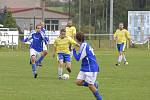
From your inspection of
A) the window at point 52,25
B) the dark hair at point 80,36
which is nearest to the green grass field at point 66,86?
the dark hair at point 80,36

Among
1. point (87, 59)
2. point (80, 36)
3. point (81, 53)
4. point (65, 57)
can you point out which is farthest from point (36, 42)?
point (80, 36)

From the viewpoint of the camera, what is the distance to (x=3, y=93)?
17.1 metres

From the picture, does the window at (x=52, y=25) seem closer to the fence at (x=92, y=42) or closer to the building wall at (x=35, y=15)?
the building wall at (x=35, y=15)

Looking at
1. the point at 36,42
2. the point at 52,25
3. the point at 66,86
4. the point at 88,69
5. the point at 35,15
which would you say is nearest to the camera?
the point at 88,69

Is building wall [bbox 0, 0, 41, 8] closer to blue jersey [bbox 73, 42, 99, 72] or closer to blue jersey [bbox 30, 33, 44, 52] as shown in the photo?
blue jersey [bbox 30, 33, 44, 52]

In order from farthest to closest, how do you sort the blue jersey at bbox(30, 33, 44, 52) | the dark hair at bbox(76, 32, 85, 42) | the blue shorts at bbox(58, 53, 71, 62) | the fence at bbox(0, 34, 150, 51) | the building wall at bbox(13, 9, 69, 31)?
the building wall at bbox(13, 9, 69, 31) < the fence at bbox(0, 34, 150, 51) < the blue jersey at bbox(30, 33, 44, 52) < the blue shorts at bbox(58, 53, 71, 62) < the dark hair at bbox(76, 32, 85, 42)

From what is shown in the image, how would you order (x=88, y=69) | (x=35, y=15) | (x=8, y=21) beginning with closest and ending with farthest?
(x=88, y=69) < (x=8, y=21) < (x=35, y=15)

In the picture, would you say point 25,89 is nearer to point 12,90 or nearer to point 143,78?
point 12,90

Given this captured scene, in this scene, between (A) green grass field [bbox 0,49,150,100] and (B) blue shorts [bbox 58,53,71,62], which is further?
(B) blue shorts [bbox 58,53,71,62]

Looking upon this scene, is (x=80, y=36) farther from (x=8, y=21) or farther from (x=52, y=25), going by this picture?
(x=52, y=25)

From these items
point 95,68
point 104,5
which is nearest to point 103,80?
point 95,68

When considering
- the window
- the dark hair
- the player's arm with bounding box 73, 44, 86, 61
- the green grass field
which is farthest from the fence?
the dark hair

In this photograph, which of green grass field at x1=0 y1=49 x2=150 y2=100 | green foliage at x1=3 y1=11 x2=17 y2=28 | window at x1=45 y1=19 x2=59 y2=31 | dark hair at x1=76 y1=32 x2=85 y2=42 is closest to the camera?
dark hair at x1=76 y1=32 x2=85 y2=42

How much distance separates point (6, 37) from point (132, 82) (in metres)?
28.7
